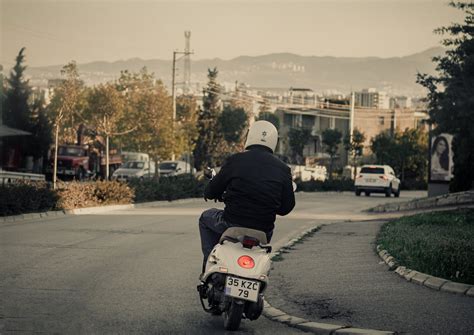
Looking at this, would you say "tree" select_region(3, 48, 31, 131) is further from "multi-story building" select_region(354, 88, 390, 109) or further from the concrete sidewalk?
"multi-story building" select_region(354, 88, 390, 109)

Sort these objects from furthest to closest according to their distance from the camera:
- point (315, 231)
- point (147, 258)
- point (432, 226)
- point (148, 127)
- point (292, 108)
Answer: point (292, 108)
point (148, 127)
point (315, 231)
point (432, 226)
point (147, 258)

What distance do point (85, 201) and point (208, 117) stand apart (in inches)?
2140

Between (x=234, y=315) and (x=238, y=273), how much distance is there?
17.0 inches

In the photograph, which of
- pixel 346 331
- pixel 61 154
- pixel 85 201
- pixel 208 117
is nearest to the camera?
pixel 346 331

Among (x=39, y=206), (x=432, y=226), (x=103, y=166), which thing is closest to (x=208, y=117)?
(x=103, y=166)

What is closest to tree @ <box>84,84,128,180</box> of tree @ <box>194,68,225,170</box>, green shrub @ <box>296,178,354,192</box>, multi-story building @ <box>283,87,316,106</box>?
green shrub @ <box>296,178,354,192</box>

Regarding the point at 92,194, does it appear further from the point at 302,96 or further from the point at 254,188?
the point at 302,96

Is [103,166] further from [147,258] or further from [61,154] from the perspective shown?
[147,258]

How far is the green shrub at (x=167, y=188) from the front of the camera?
37.7m

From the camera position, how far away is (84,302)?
1039cm

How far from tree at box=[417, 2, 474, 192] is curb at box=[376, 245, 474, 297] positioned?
8.61 m

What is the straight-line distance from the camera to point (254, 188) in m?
9.22

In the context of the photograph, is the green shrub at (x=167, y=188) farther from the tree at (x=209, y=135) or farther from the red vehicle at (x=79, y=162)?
the tree at (x=209, y=135)

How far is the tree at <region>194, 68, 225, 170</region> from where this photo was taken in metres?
81.2
